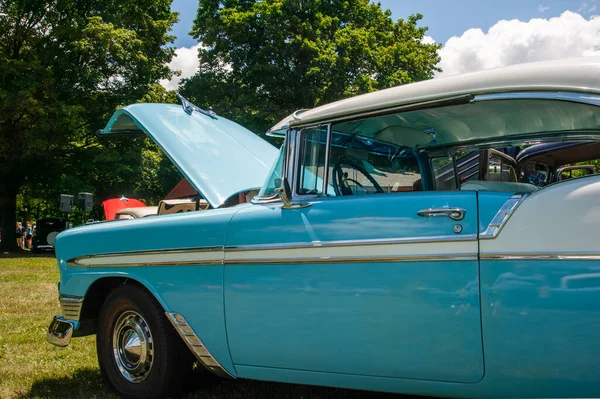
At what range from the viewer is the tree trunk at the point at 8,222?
24.9 meters

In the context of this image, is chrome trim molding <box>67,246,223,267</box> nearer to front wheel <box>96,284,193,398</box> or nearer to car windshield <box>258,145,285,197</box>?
front wheel <box>96,284,193,398</box>

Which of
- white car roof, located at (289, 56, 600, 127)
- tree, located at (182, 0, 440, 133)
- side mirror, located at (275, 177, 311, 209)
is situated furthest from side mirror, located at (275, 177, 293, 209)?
tree, located at (182, 0, 440, 133)

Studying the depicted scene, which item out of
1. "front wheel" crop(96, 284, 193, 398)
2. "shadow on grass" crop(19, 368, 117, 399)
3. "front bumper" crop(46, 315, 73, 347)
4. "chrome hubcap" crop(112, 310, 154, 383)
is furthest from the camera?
"front bumper" crop(46, 315, 73, 347)

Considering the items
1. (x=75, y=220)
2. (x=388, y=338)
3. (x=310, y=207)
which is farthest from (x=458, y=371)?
(x=75, y=220)

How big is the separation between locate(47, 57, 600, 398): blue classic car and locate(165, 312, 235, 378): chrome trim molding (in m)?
0.01

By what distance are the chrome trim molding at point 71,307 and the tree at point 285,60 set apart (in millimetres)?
18569

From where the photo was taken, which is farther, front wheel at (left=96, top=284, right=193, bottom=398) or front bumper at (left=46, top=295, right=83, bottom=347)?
front bumper at (left=46, top=295, right=83, bottom=347)

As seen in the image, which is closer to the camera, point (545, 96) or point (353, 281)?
point (545, 96)

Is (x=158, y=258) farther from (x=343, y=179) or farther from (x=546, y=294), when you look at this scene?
(x=546, y=294)

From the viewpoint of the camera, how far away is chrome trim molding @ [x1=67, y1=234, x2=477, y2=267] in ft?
8.58

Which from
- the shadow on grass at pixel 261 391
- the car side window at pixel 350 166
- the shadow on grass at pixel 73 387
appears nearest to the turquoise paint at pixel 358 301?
the car side window at pixel 350 166

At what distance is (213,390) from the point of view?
3.92 metres

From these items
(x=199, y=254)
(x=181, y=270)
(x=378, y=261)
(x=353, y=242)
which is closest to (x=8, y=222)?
(x=181, y=270)

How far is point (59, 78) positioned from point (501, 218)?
24.2 metres
